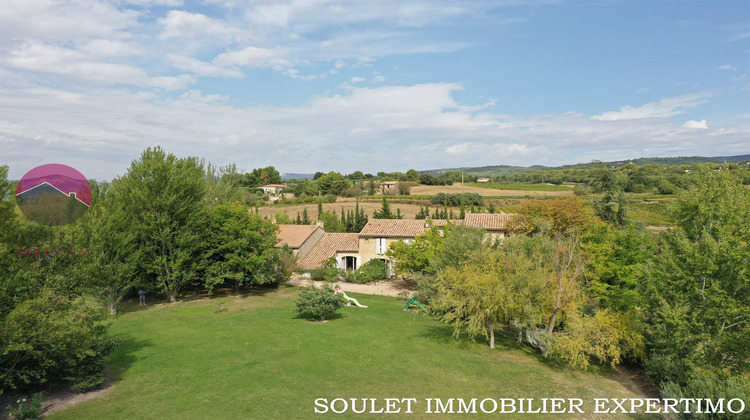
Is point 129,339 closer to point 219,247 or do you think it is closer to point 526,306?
point 219,247

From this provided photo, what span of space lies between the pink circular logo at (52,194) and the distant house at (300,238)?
81.1ft

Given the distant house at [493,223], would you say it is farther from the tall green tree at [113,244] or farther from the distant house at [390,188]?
the distant house at [390,188]

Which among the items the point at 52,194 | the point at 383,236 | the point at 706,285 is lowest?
the point at 383,236

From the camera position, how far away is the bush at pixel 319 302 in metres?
25.7

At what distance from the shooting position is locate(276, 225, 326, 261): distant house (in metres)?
46.6

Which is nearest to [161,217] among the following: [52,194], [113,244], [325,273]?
[113,244]

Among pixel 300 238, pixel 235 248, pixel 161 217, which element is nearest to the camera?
pixel 161 217

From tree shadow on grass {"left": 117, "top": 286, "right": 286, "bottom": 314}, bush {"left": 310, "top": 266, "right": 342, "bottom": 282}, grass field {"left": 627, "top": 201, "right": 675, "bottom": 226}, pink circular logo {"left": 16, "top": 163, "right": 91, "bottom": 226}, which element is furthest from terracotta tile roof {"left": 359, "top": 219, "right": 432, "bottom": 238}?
grass field {"left": 627, "top": 201, "right": 675, "bottom": 226}

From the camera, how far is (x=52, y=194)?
18844mm

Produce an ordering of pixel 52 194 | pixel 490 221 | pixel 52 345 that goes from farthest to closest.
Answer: pixel 490 221
pixel 52 194
pixel 52 345

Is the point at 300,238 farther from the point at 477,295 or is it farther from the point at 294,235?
the point at 477,295

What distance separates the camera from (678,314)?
17203 millimetres

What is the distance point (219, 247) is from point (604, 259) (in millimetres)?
29844

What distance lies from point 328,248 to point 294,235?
16.3ft
